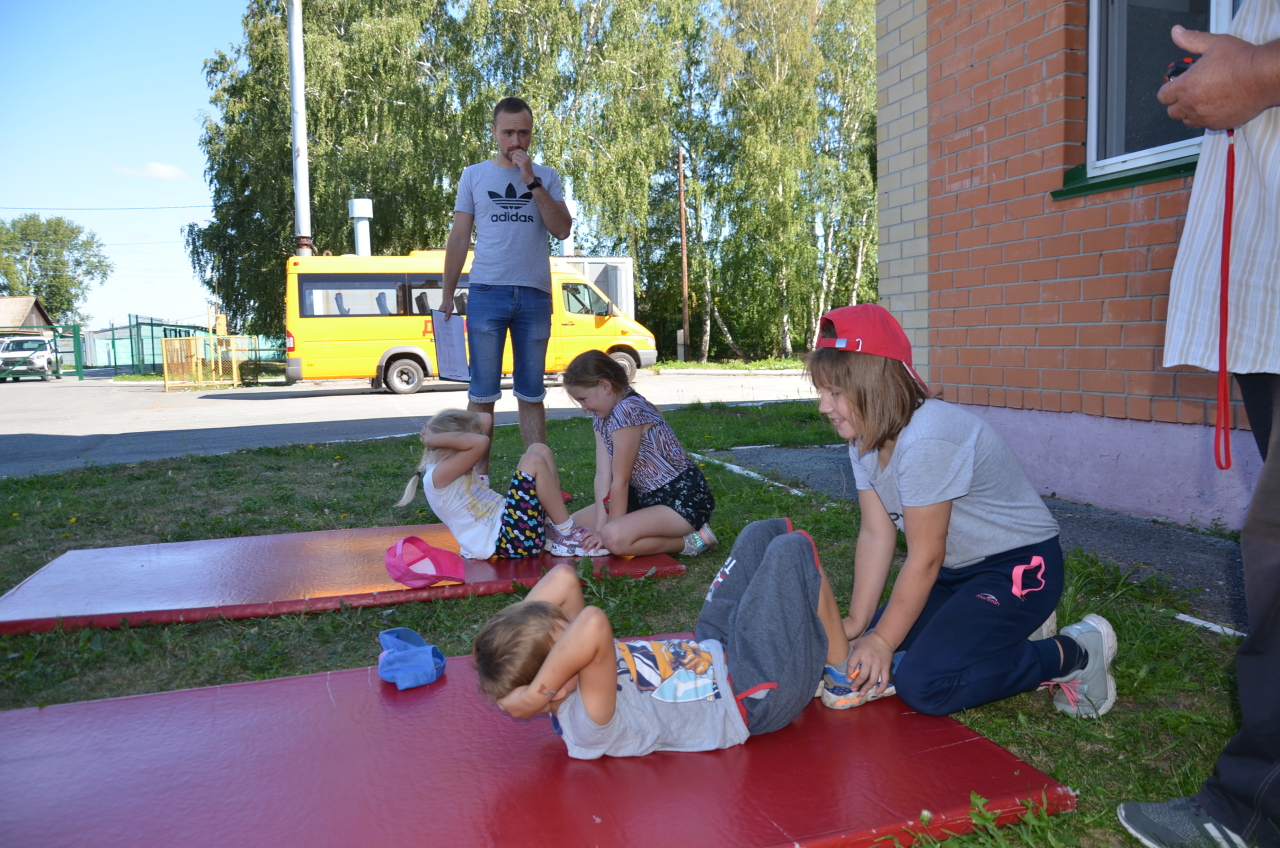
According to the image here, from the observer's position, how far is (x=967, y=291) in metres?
5.36

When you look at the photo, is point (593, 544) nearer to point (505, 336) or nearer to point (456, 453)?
point (456, 453)

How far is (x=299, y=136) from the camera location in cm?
1873

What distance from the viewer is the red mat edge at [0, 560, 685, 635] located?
3189 mm

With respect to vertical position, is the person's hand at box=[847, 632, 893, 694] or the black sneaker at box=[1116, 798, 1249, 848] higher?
the person's hand at box=[847, 632, 893, 694]

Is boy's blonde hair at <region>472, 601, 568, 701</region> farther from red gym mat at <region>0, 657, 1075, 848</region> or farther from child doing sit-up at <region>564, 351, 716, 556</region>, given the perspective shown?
child doing sit-up at <region>564, 351, 716, 556</region>

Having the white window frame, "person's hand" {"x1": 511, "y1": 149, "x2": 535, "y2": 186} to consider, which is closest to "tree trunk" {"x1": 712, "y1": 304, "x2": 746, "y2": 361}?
"person's hand" {"x1": 511, "y1": 149, "x2": 535, "y2": 186}

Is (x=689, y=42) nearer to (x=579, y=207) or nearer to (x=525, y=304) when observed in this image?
(x=579, y=207)

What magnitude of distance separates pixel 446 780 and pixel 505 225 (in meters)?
3.71

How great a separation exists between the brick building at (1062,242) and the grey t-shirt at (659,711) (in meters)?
2.98

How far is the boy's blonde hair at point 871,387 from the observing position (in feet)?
7.77

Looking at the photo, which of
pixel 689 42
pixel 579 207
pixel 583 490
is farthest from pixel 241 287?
pixel 583 490

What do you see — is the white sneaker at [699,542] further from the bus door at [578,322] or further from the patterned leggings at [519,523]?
the bus door at [578,322]

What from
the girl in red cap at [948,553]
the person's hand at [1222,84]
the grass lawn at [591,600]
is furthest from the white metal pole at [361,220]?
the person's hand at [1222,84]

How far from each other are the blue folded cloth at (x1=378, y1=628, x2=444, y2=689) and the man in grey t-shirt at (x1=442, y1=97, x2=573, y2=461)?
243cm
